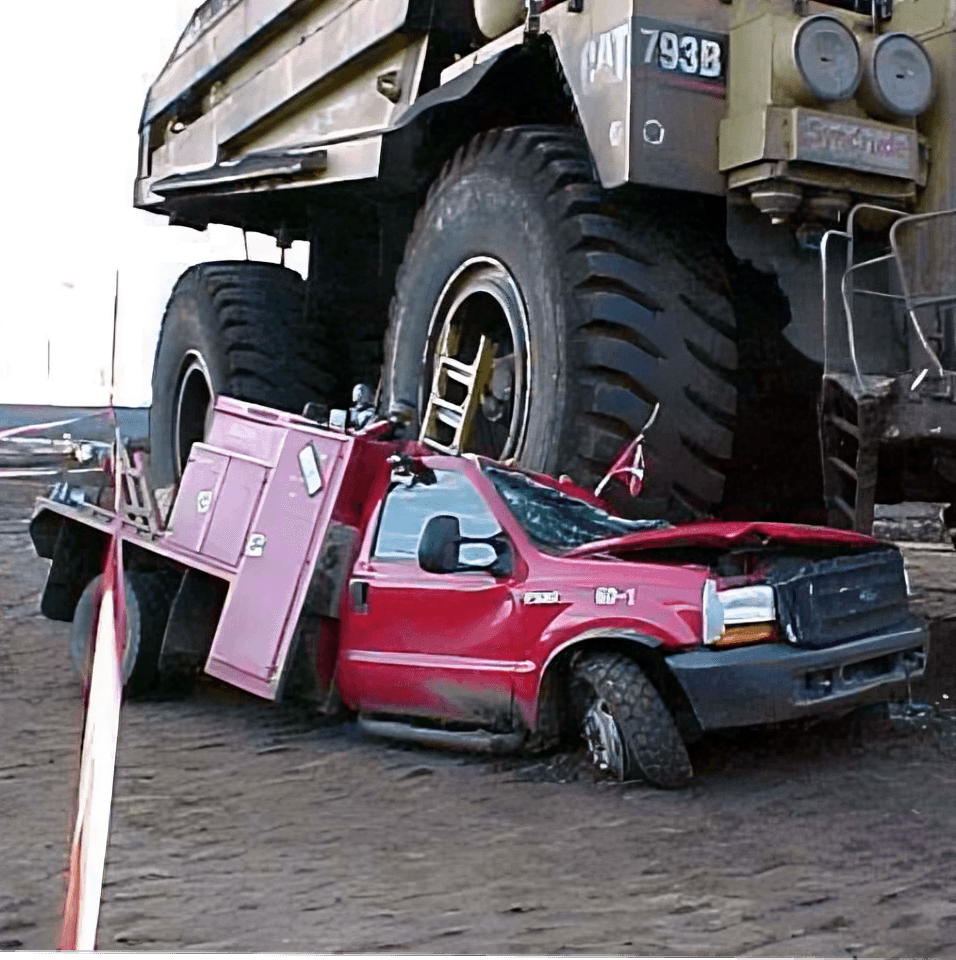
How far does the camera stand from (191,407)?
4.91 meters

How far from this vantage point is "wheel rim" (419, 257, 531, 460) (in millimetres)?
3889

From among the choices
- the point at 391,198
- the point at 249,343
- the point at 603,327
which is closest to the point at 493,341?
the point at 603,327

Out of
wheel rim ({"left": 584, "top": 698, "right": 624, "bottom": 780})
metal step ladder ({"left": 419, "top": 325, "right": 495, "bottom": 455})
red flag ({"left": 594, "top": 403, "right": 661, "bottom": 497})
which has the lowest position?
wheel rim ({"left": 584, "top": 698, "right": 624, "bottom": 780})

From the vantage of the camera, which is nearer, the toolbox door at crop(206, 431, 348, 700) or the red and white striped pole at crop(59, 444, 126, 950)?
the red and white striped pole at crop(59, 444, 126, 950)

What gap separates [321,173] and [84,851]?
10.5 feet

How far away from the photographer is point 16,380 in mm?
3332

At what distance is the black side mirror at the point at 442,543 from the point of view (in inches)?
141

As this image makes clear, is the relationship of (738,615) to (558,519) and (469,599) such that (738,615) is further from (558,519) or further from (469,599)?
(469,599)

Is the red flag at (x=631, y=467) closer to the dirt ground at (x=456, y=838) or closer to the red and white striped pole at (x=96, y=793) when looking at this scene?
the dirt ground at (x=456, y=838)

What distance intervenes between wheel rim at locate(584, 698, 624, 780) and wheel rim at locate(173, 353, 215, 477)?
1.55 metres

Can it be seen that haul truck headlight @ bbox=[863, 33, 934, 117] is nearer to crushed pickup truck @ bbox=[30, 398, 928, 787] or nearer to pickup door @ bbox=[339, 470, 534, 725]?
crushed pickup truck @ bbox=[30, 398, 928, 787]

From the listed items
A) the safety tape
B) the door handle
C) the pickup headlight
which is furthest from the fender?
the safety tape

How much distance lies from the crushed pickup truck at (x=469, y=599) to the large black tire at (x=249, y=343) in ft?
2.97

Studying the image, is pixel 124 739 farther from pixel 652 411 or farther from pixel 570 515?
pixel 652 411
